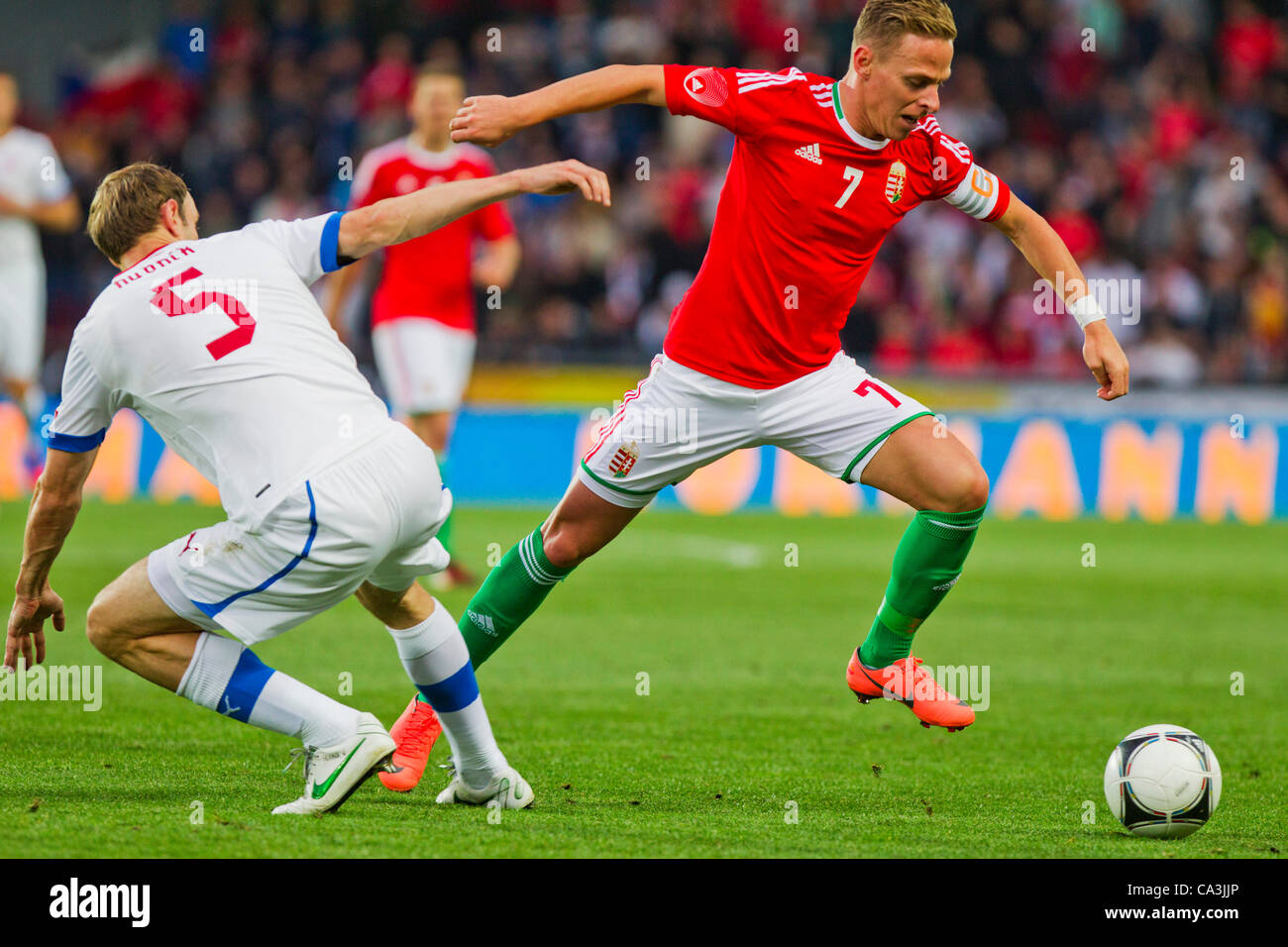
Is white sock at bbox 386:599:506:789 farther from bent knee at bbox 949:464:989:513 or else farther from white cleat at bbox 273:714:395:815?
bent knee at bbox 949:464:989:513

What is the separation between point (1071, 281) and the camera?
573 cm

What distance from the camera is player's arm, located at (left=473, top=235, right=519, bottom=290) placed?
32.8ft

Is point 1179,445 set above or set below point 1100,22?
below

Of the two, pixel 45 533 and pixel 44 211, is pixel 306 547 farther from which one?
pixel 44 211

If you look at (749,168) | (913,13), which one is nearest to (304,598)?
(749,168)

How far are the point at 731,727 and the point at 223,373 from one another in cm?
293

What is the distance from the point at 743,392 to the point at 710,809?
146cm

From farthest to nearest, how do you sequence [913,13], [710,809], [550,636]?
[550,636] < [913,13] < [710,809]

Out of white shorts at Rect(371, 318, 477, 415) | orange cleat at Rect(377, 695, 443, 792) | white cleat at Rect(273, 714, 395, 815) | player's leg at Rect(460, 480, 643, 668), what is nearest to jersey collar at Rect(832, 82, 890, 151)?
player's leg at Rect(460, 480, 643, 668)

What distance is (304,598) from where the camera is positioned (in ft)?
14.4

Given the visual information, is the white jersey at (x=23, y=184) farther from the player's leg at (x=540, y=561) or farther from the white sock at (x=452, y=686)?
the white sock at (x=452, y=686)

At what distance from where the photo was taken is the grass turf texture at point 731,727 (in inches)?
172

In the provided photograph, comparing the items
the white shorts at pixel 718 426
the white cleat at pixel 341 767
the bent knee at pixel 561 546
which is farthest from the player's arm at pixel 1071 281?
the white cleat at pixel 341 767
